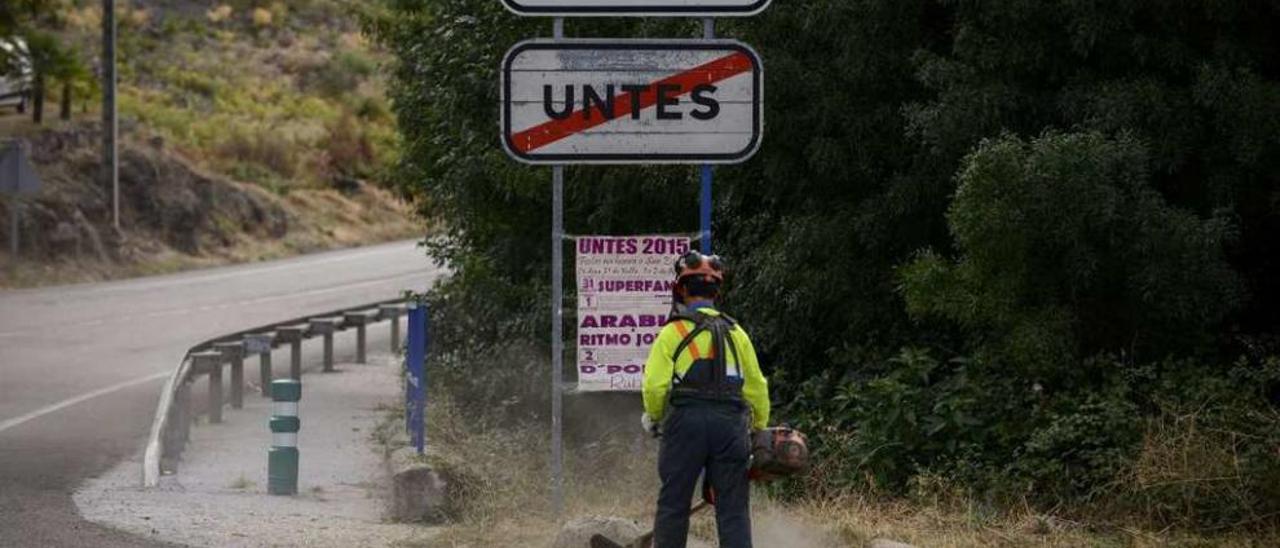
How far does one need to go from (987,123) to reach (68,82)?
34.8 metres

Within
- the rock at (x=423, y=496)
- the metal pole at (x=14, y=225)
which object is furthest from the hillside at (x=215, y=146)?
the rock at (x=423, y=496)

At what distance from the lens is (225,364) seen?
20.4 metres

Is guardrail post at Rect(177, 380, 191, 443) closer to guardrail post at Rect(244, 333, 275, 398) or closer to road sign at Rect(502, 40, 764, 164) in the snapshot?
guardrail post at Rect(244, 333, 275, 398)

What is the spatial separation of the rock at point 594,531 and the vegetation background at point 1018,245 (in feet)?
7.23

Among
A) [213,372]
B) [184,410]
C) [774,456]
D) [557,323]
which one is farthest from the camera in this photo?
[213,372]

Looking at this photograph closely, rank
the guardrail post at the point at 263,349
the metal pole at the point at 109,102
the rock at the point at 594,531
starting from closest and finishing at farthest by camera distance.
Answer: the rock at the point at 594,531 < the guardrail post at the point at 263,349 < the metal pole at the point at 109,102

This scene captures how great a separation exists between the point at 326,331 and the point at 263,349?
3.42 metres

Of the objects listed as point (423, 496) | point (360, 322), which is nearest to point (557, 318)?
point (423, 496)

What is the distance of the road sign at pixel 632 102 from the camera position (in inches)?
435

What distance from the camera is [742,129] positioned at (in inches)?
438

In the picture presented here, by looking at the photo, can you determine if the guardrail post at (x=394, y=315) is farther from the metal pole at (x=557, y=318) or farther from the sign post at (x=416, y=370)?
the metal pole at (x=557, y=318)

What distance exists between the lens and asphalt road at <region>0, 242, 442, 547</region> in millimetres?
13266

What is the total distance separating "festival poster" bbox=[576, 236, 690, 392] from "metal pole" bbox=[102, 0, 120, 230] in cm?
2915

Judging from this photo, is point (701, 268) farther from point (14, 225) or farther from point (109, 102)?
point (109, 102)
